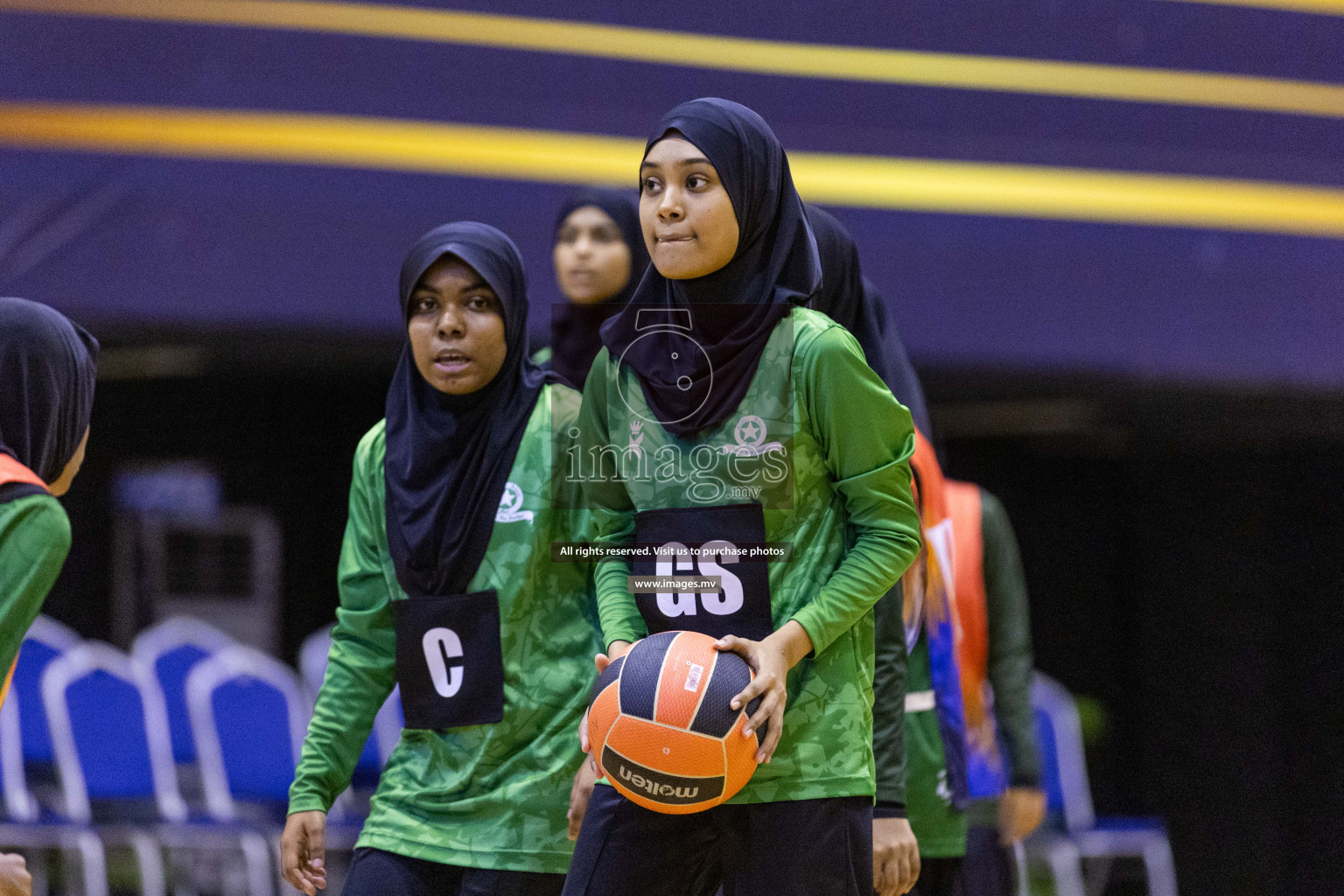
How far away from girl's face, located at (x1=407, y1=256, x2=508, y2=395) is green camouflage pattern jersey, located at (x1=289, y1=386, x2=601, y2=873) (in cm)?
14

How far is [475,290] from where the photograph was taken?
2508 millimetres

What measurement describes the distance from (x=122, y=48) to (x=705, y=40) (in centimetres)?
208

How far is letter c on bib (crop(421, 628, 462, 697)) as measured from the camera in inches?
94.3

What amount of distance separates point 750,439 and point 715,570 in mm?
188

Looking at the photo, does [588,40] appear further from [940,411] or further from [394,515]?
[394,515]

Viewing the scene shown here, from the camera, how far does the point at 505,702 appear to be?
7.82ft

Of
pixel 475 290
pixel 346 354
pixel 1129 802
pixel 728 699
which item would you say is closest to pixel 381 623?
pixel 475 290

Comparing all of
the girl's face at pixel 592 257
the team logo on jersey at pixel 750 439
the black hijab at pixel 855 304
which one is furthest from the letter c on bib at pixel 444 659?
the girl's face at pixel 592 257

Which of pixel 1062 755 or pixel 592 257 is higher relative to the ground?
pixel 592 257

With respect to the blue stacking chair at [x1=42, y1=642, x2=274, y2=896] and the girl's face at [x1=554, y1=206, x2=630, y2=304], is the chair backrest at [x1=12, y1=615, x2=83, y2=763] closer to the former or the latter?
the blue stacking chair at [x1=42, y1=642, x2=274, y2=896]

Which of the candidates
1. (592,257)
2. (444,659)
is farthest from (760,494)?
(592,257)

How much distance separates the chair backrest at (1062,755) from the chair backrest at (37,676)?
11.4ft

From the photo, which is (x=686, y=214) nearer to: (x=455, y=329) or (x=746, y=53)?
(x=455, y=329)

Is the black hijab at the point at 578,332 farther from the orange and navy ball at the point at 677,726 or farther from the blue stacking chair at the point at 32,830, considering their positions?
the blue stacking chair at the point at 32,830
